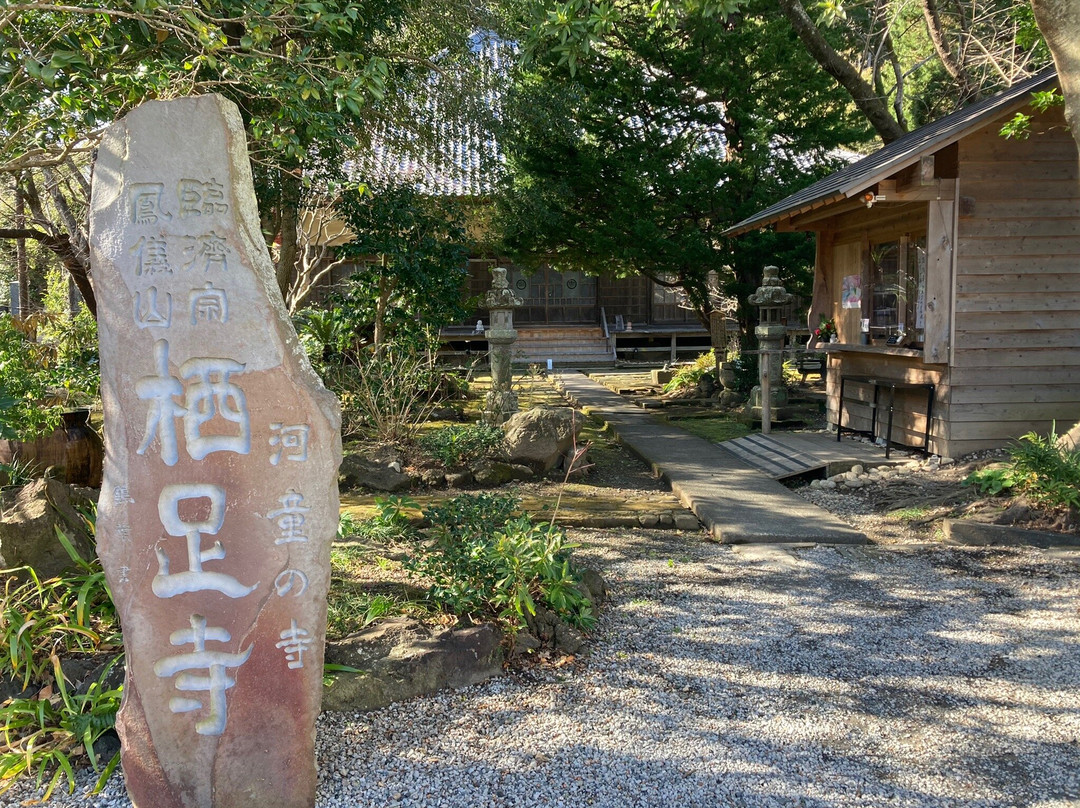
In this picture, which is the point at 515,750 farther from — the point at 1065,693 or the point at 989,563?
the point at 989,563

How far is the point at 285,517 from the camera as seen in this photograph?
9.48 ft

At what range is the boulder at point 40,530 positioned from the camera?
402 centimetres

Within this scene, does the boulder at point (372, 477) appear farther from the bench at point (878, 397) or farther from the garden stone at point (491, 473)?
the bench at point (878, 397)

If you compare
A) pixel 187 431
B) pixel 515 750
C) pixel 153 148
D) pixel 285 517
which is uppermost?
pixel 153 148

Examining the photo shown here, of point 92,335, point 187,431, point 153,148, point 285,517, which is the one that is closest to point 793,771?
point 285,517

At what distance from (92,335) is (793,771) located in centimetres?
868

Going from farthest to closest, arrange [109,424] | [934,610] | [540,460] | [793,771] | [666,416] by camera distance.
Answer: [666,416], [540,460], [934,610], [793,771], [109,424]

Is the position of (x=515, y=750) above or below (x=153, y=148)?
below

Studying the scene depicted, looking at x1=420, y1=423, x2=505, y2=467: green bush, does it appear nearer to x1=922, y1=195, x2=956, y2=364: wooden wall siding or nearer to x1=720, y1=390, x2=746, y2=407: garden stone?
x1=922, y1=195, x2=956, y2=364: wooden wall siding

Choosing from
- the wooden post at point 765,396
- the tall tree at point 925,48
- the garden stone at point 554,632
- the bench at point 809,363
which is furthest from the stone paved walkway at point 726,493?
the bench at point 809,363

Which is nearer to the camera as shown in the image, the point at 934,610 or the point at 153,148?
the point at 153,148

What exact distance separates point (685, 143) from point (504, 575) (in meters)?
10.9

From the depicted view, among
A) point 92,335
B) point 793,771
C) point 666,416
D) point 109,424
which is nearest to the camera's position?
point 109,424

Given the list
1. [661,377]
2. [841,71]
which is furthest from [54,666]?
[661,377]
